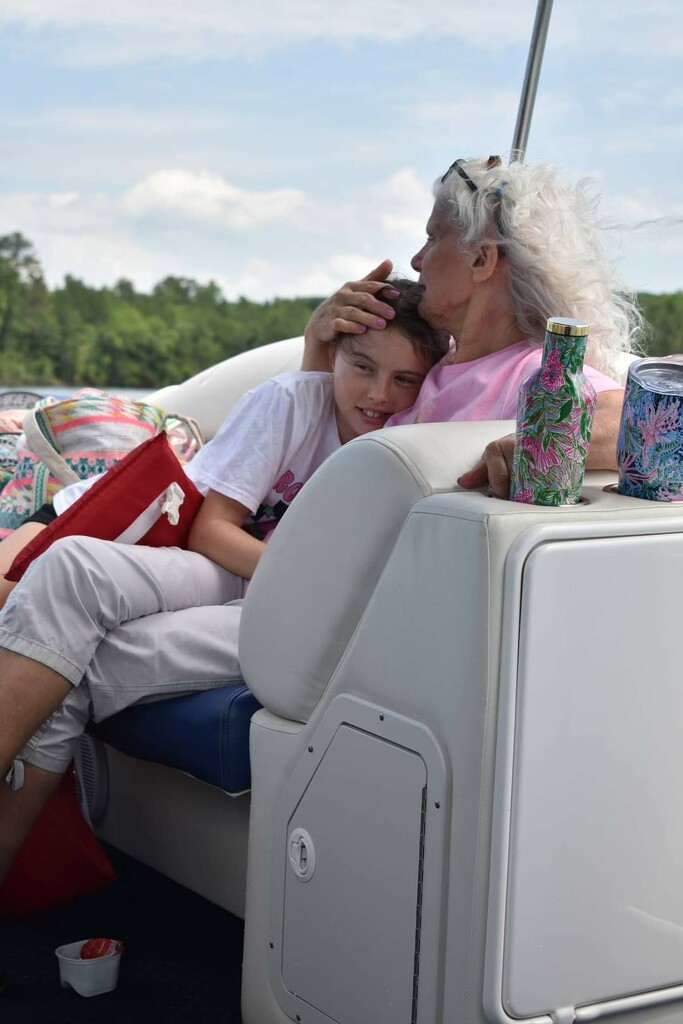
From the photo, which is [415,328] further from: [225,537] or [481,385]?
[225,537]

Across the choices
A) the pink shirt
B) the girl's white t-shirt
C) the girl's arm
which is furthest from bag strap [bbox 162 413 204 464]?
the pink shirt

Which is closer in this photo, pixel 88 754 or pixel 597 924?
pixel 597 924

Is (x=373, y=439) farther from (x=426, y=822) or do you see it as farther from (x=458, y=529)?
(x=426, y=822)

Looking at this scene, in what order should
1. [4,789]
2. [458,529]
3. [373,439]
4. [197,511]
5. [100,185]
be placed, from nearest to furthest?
1. [458,529]
2. [373,439]
3. [4,789]
4. [197,511]
5. [100,185]

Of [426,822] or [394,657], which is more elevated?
[394,657]

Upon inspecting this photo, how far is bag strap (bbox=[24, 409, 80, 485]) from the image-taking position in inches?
89.2

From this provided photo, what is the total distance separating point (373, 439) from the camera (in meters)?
1.18

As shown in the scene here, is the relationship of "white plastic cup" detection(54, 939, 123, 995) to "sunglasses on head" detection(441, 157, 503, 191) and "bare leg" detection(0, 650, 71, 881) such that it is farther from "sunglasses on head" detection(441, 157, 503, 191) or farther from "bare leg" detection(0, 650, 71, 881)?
"sunglasses on head" detection(441, 157, 503, 191)

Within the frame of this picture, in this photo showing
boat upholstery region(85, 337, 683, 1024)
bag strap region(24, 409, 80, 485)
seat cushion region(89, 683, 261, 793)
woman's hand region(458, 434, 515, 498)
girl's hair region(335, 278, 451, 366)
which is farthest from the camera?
bag strap region(24, 409, 80, 485)

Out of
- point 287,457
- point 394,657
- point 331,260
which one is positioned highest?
point 331,260

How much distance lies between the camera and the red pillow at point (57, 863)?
1.64 metres

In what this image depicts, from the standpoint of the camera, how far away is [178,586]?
1.63 metres

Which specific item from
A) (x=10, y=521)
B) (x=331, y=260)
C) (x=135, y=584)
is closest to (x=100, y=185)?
(x=331, y=260)

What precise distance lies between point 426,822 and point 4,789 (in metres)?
0.69
